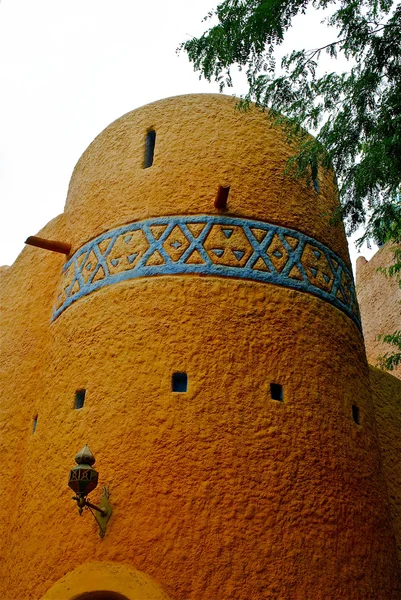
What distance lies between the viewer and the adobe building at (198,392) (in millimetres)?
5316

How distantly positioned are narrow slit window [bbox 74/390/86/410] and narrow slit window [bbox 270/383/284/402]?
5.79 ft

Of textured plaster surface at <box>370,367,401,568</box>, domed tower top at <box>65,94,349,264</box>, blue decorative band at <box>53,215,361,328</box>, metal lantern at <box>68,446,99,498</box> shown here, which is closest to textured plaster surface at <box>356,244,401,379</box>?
textured plaster surface at <box>370,367,401,568</box>

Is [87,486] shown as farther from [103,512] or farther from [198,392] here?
[198,392]

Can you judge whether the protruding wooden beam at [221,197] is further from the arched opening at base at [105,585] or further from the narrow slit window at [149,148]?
the arched opening at base at [105,585]

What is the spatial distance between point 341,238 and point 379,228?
1.12 metres

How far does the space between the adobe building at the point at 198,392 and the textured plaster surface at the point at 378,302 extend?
469cm

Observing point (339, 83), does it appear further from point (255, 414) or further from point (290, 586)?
point (290, 586)

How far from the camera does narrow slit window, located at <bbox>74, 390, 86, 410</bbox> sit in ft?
20.9

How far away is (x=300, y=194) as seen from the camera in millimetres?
7730

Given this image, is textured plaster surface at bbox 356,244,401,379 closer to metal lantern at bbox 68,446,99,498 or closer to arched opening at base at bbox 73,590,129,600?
metal lantern at bbox 68,446,99,498

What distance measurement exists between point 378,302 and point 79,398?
28.8 feet

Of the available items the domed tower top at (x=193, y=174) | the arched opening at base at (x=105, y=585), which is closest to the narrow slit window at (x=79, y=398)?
the arched opening at base at (x=105, y=585)

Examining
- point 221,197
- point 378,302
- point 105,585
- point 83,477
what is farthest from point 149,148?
point 378,302

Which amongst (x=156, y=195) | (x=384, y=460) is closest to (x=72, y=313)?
(x=156, y=195)
